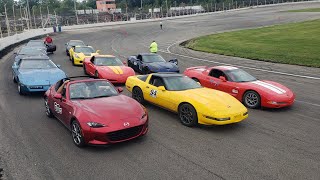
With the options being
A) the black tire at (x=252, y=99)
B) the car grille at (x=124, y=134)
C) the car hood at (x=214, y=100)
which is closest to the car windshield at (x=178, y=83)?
the car hood at (x=214, y=100)

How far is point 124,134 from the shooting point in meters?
7.04

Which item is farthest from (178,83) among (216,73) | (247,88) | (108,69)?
(108,69)

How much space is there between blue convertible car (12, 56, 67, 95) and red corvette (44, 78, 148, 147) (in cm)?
328

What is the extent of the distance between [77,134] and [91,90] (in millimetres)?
1665

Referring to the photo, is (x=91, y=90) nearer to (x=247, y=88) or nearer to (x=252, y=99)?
(x=247, y=88)

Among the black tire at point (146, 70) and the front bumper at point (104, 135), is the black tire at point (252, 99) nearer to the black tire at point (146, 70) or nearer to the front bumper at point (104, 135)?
the front bumper at point (104, 135)

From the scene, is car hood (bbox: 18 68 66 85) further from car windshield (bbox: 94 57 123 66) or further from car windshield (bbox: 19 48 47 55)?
car windshield (bbox: 19 48 47 55)

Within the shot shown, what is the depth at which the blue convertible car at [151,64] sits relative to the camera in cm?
1611

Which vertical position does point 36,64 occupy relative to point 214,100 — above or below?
above

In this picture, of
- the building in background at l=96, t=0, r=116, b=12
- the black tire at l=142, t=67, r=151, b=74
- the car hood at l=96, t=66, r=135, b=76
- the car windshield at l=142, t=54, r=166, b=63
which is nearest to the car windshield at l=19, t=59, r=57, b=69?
the car hood at l=96, t=66, r=135, b=76

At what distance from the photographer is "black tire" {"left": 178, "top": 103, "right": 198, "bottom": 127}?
8.45 meters

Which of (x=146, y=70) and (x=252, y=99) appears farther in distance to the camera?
(x=146, y=70)

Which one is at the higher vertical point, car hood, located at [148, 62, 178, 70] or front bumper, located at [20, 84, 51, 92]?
car hood, located at [148, 62, 178, 70]

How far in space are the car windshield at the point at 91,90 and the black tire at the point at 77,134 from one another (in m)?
1.03
